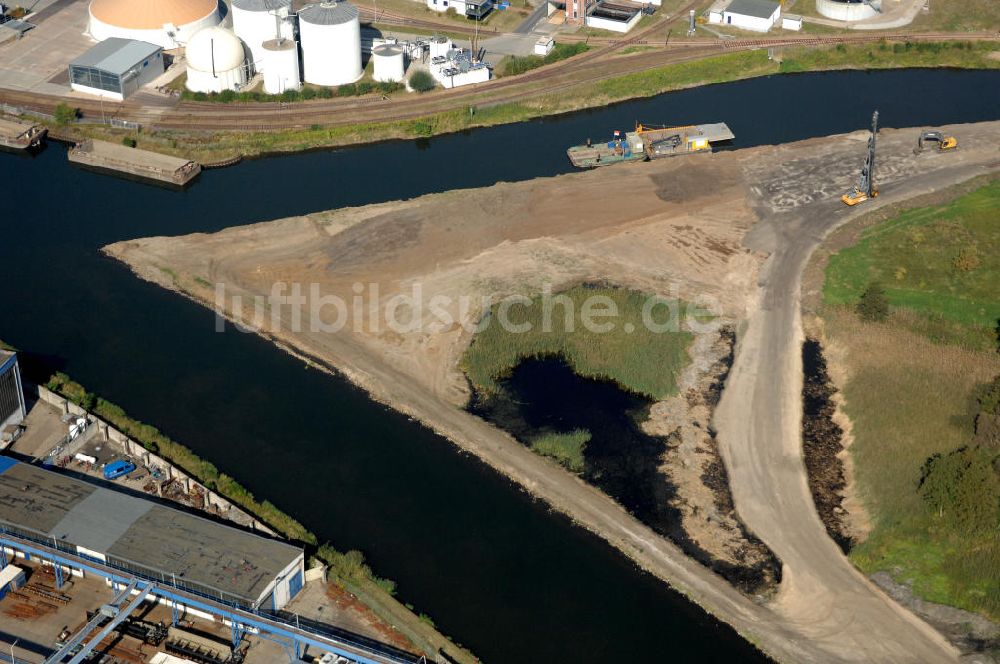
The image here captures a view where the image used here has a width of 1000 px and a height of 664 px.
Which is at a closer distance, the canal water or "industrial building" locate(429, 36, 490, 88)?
the canal water

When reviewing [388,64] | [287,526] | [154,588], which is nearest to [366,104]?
[388,64]

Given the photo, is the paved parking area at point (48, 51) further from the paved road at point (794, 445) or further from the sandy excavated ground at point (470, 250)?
the paved road at point (794, 445)

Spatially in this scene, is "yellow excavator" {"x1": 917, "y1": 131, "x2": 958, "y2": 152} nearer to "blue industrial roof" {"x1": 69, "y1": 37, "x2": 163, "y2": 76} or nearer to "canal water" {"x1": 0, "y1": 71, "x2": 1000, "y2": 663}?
"canal water" {"x1": 0, "y1": 71, "x2": 1000, "y2": 663}

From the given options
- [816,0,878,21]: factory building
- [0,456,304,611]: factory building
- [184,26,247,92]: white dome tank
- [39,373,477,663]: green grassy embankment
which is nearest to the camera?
[0,456,304,611]: factory building

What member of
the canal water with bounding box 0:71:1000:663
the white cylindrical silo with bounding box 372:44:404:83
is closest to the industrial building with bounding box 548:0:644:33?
the canal water with bounding box 0:71:1000:663

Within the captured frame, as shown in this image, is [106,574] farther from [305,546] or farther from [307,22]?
[307,22]

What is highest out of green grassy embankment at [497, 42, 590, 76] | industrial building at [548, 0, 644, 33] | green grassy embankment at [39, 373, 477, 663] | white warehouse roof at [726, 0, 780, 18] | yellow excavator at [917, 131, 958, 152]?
white warehouse roof at [726, 0, 780, 18]

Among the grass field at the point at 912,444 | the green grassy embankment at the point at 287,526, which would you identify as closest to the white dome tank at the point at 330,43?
the green grassy embankment at the point at 287,526
